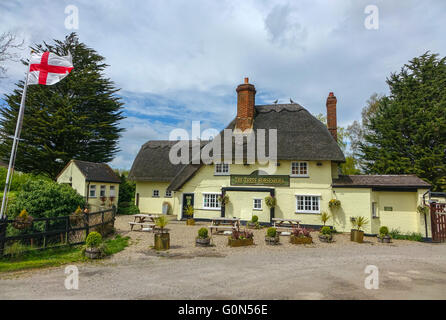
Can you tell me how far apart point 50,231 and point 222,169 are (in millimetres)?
12151

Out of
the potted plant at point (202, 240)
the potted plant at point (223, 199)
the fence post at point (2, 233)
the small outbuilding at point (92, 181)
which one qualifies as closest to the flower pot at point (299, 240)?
the potted plant at point (202, 240)

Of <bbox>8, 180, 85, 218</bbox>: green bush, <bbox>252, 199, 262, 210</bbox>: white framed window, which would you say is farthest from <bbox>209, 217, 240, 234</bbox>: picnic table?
<bbox>8, 180, 85, 218</bbox>: green bush

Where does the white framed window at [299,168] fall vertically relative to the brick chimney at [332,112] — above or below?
below

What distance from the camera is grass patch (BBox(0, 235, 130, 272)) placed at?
8406 mm

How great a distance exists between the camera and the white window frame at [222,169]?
20062 mm

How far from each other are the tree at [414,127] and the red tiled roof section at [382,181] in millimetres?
8413

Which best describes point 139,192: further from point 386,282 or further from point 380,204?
A: point 386,282

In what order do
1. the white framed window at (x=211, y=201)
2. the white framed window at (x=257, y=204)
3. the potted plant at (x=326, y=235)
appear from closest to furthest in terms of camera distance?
1. the potted plant at (x=326, y=235)
2. the white framed window at (x=257, y=204)
3. the white framed window at (x=211, y=201)

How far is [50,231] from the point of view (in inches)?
401

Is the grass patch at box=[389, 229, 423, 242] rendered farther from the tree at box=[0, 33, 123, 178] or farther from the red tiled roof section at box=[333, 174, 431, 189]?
the tree at box=[0, 33, 123, 178]

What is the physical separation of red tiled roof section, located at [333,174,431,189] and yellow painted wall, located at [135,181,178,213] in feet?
51.0

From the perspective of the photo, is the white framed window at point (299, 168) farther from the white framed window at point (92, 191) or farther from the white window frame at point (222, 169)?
the white framed window at point (92, 191)

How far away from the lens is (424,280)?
7.52m

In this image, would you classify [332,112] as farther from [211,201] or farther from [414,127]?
[211,201]
